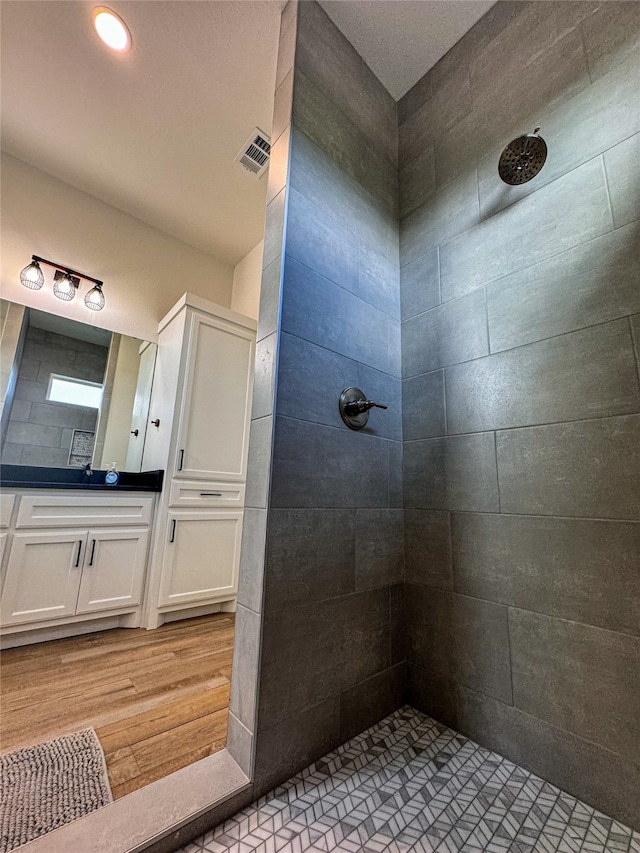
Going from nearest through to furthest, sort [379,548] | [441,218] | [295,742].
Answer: [295,742]
[379,548]
[441,218]

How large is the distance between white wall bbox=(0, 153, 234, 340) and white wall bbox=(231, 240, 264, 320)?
26 centimetres

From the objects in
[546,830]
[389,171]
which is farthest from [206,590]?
→ [389,171]

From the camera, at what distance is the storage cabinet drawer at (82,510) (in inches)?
71.7

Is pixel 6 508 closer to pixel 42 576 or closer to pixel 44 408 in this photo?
pixel 42 576

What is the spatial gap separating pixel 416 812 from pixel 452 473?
3.10 ft

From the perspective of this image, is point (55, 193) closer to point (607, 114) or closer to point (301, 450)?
point (301, 450)

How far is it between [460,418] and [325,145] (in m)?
1.25

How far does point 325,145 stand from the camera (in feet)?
4.57

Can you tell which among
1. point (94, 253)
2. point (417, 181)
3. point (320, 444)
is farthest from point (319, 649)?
point (94, 253)

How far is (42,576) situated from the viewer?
71.0 inches

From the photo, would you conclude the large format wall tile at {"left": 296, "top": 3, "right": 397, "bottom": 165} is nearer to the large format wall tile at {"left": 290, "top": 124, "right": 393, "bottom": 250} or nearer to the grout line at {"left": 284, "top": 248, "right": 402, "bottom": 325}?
the large format wall tile at {"left": 290, "top": 124, "right": 393, "bottom": 250}

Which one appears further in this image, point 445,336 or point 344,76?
point 344,76

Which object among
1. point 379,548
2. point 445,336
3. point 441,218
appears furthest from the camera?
point 441,218

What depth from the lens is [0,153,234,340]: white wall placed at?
2.25 m
